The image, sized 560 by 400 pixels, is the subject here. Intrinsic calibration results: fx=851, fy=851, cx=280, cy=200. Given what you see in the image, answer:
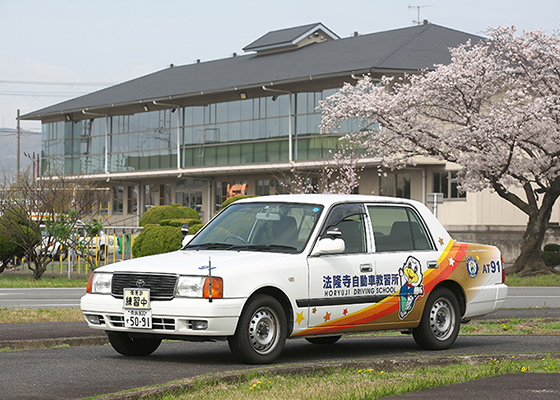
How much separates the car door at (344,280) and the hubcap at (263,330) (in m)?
0.49

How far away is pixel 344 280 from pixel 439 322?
1.79 metres

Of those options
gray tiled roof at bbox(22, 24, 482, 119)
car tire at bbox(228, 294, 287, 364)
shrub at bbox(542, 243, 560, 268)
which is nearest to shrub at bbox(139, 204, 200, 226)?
gray tiled roof at bbox(22, 24, 482, 119)

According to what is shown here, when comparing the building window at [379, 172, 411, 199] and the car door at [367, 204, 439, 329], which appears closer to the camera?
the car door at [367, 204, 439, 329]

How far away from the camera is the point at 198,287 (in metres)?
8.19

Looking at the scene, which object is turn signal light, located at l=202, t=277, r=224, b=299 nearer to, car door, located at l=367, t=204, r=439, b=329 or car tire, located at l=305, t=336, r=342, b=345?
car door, located at l=367, t=204, r=439, b=329

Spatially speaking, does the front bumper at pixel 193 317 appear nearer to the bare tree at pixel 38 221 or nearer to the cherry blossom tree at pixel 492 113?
the bare tree at pixel 38 221

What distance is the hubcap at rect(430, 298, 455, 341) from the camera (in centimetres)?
1030

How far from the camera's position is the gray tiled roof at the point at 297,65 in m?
40.8

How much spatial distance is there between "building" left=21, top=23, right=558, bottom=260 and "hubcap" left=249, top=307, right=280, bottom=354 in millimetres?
29031

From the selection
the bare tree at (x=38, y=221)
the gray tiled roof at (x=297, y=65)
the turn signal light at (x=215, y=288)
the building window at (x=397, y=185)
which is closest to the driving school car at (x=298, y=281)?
the turn signal light at (x=215, y=288)

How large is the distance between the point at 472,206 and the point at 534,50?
1300 centimetres

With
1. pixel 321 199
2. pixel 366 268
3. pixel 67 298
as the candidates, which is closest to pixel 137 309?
pixel 321 199

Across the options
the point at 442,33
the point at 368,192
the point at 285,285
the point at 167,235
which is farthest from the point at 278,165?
the point at 285,285

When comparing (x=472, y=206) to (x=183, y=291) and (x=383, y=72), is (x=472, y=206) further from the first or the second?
(x=183, y=291)
